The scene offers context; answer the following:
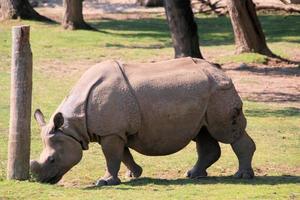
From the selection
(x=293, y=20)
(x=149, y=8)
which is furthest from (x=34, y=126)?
(x=149, y=8)

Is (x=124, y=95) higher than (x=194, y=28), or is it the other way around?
(x=124, y=95)

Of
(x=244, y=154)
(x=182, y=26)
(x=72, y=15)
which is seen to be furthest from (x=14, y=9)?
(x=244, y=154)

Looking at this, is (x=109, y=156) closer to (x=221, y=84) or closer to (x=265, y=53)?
(x=221, y=84)

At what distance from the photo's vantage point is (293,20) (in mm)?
33250

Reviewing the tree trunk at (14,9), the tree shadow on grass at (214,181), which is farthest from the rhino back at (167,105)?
the tree trunk at (14,9)

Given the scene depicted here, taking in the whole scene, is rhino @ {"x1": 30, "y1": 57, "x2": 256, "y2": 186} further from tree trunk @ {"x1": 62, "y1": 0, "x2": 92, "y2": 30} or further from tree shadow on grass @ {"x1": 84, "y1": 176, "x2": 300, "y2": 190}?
tree trunk @ {"x1": 62, "y1": 0, "x2": 92, "y2": 30}

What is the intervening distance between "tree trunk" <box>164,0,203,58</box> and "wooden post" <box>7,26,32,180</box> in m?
10.8

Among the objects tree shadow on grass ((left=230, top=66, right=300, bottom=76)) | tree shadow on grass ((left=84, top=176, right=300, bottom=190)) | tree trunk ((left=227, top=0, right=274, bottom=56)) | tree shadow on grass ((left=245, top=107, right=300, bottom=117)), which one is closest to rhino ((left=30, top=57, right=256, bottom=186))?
tree shadow on grass ((left=84, top=176, right=300, bottom=190))

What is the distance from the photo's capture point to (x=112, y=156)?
10375 mm

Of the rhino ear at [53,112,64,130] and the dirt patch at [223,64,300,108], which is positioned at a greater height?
the rhino ear at [53,112,64,130]

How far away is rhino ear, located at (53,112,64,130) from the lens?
33.3 ft

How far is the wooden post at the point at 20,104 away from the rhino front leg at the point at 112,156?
80 cm

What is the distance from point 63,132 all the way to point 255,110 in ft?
23.2

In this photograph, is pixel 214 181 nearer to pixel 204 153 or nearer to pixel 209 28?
pixel 204 153
